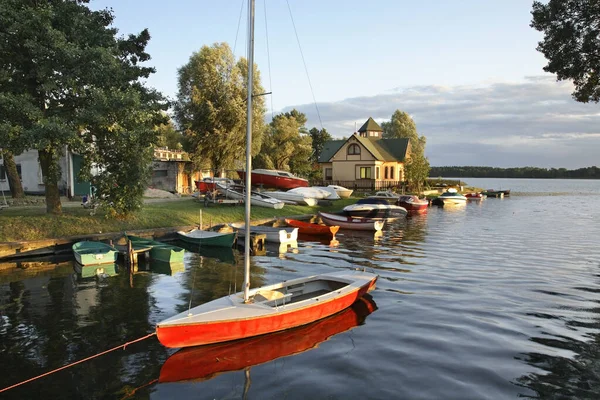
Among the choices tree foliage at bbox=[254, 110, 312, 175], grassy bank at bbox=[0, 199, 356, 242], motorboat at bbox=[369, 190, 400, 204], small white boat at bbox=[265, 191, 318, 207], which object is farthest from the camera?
tree foliage at bbox=[254, 110, 312, 175]

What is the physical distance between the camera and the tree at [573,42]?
2202 centimetres

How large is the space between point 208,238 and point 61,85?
1198 centimetres

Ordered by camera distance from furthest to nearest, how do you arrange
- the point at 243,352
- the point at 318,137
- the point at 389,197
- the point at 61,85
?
1. the point at 318,137
2. the point at 389,197
3. the point at 61,85
4. the point at 243,352

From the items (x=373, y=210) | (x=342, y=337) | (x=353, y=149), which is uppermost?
(x=353, y=149)

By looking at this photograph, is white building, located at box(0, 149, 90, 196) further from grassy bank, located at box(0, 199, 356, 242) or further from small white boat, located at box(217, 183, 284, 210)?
small white boat, located at box(217, 183, 284, 210)

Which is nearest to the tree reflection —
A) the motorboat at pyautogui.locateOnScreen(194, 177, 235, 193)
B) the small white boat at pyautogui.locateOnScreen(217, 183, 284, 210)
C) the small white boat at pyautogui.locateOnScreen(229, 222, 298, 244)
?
the small white boat at pyautogui.locateOnScreen(229, 222, 298, 244)

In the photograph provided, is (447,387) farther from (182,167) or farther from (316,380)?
(182,167)

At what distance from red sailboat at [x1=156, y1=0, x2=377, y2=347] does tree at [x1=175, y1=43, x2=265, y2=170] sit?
3896 centimetres

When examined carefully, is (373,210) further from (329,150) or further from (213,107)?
(329,150)

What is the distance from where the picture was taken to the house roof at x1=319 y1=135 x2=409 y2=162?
68.0 m

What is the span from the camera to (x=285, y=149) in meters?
71.1

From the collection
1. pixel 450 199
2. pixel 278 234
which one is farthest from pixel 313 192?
pixel 450 199

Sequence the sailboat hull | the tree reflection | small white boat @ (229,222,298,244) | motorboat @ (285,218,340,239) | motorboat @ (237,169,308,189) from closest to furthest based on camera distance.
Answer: the tree reflection
the sailboat hull
small white boat @ (229,222,298,244)
motorboat @ (285,218,340,239)
motorboat @ (237,169,308,189)

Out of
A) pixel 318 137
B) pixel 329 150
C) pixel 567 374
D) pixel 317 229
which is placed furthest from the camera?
pixel 318 137
